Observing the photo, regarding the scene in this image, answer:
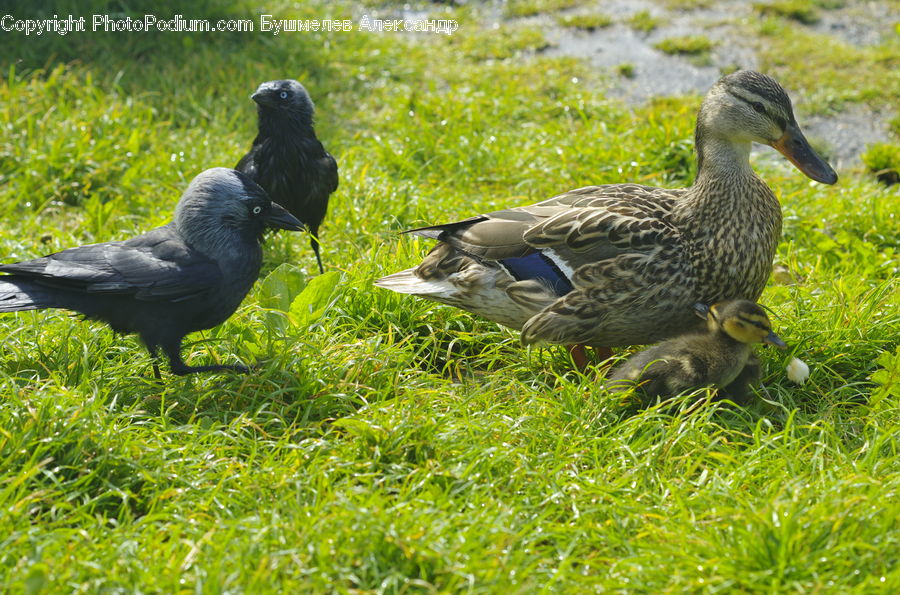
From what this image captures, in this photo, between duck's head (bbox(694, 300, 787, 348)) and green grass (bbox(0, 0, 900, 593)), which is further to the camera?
duck's head (bbox(694, 300, 787, 348))

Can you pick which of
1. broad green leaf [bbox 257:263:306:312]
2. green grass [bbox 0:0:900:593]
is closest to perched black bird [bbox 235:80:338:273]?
green grass [bbox 0:0:900:593]

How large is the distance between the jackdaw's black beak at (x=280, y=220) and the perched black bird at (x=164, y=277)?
122 millimetres

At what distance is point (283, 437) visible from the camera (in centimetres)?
338

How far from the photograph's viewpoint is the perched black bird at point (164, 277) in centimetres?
368

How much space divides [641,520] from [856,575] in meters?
0.66

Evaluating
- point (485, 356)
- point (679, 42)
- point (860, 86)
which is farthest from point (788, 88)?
point (485, 356)

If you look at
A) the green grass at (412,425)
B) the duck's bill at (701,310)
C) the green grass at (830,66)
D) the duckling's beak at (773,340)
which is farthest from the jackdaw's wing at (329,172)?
the green grass at (830,66)

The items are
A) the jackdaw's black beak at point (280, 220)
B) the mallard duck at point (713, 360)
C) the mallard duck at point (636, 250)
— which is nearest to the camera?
the mallard duck at point (713, 360)

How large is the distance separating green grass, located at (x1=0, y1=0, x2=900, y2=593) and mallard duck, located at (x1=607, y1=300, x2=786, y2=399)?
12cm

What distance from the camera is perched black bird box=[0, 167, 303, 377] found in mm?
3682

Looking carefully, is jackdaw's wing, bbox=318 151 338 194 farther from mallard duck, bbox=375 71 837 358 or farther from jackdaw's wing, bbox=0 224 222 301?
jackdaw's wing, bbox=0 224 222 301

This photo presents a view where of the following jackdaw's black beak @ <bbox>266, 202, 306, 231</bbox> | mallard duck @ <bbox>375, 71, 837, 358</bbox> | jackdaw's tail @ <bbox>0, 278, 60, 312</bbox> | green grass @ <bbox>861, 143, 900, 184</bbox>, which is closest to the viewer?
jackdaw's tail @ <bbox>0, 278, 60, 312</bbox>

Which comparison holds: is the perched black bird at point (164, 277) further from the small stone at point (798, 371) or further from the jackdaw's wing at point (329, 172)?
the small stone at point (798, 371)

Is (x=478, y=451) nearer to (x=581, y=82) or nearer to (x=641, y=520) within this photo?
(x=641, y=520)
